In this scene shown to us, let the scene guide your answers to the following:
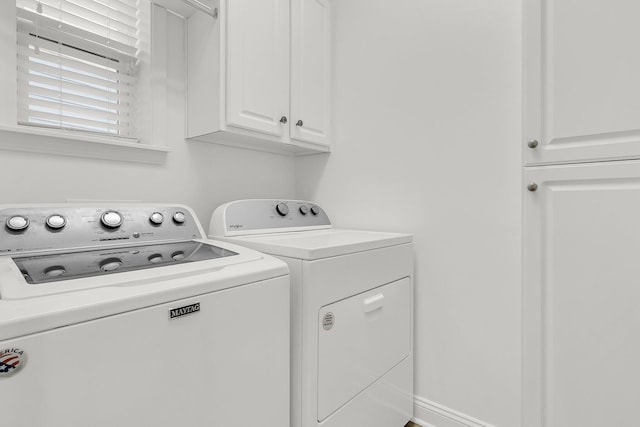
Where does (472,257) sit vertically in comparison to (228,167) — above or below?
below

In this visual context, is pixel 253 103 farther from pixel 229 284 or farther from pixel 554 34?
pixel 554 34

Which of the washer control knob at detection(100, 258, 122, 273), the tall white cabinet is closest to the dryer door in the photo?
the tall white cabinet

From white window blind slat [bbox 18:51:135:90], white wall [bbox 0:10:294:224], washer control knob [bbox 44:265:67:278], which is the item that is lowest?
washer control knob [bbox 44:265:67:278]

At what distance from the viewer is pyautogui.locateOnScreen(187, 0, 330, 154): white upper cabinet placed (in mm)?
1395

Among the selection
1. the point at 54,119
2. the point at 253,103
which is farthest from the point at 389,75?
the point at 54,119

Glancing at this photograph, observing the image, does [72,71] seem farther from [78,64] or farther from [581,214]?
[581,214]

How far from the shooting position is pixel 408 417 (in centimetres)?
151

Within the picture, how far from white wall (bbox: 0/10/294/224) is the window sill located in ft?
0.06

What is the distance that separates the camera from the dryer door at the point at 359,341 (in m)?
1.06

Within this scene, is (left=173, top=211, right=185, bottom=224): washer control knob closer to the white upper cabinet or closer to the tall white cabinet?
the white upper cabinet

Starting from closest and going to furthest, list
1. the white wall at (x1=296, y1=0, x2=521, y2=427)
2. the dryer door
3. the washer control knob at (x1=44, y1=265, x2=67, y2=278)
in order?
1. the washer control knob at (x1=44, y1=265, x2=67, y2=278)
2. the dryer door
3. the white wall at (x1=296, y1=0, x2=521, y2=427)

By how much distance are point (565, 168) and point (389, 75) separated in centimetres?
93

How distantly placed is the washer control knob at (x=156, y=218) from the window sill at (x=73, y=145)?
318 mm

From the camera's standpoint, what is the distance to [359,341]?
1.20 metres
